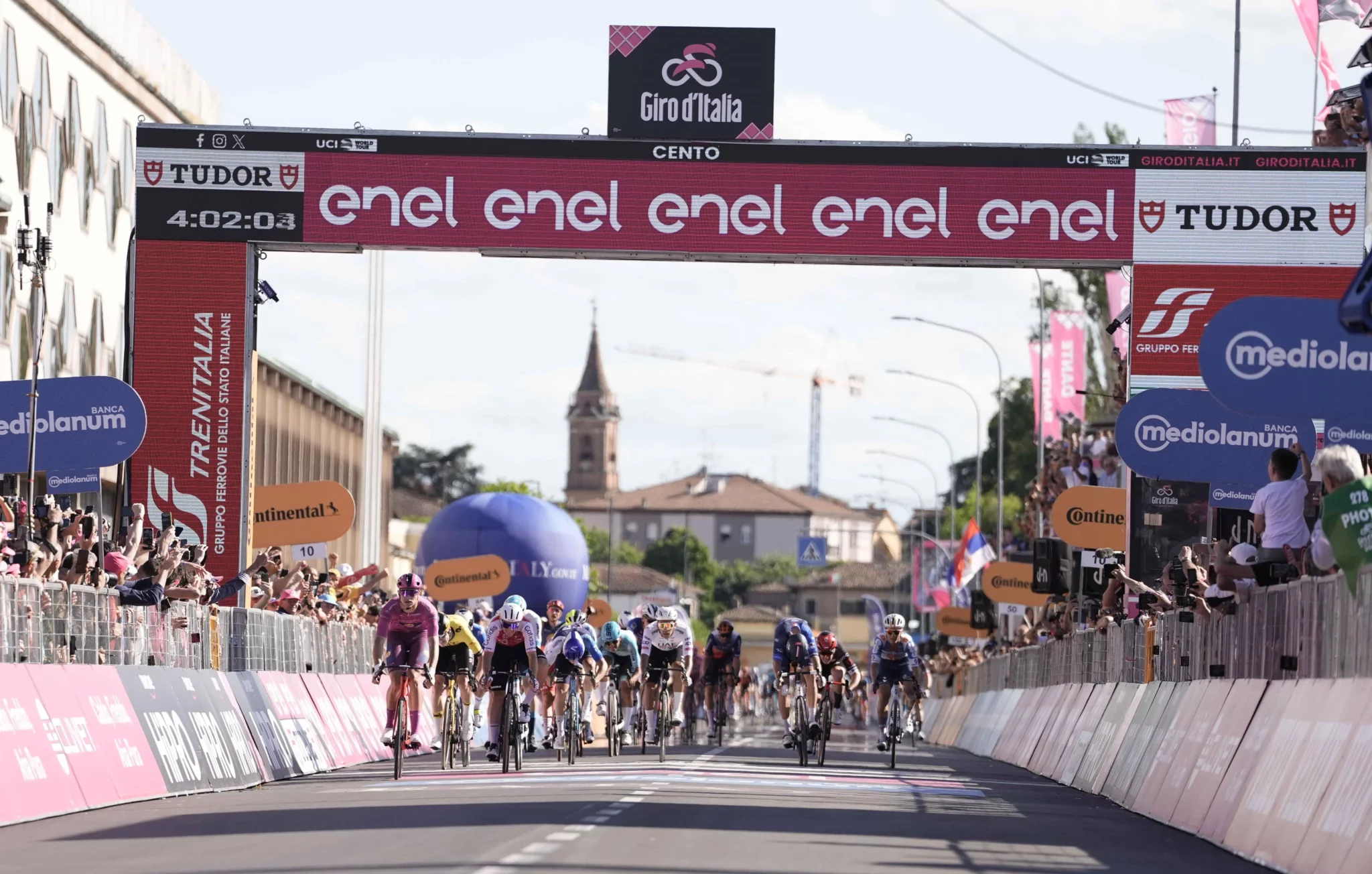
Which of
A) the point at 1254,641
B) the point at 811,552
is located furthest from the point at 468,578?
the point at 811,552

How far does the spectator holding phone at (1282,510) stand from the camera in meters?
14.8

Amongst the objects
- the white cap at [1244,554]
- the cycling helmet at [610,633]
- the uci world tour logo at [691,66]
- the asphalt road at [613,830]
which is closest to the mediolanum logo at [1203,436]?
the white cap at [1244,554]

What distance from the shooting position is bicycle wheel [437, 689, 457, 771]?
22.4 metres

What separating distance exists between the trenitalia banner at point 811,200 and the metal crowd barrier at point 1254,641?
4644 mm

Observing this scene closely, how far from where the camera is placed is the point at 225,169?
25891 millimetres

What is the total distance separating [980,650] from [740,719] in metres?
23.2

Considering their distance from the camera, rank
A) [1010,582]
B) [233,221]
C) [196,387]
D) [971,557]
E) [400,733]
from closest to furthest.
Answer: [400,733] < [196,387] < [233,221] < [1010,582] < [971,557]

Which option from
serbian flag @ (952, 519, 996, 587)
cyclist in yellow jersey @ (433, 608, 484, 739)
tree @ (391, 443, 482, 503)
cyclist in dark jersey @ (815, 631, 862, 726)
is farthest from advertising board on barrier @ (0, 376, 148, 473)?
tree @ (391, 443, 482, 503)

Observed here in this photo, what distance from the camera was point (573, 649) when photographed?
24.5 meters

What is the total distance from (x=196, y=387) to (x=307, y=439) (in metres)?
39.4

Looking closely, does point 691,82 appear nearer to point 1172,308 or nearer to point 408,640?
point 1172,308

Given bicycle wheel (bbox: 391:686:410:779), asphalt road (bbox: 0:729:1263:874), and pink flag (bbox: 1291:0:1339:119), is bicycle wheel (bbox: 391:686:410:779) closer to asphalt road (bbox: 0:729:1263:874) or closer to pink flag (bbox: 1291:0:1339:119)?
asphalt road (bbox: 0:729:1263:874)

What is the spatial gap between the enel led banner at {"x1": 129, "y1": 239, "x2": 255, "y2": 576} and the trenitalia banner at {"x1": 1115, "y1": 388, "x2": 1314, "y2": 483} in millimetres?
11286

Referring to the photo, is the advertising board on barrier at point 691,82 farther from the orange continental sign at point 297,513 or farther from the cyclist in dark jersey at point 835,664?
the cyclist in dark jersey at point 835,664
